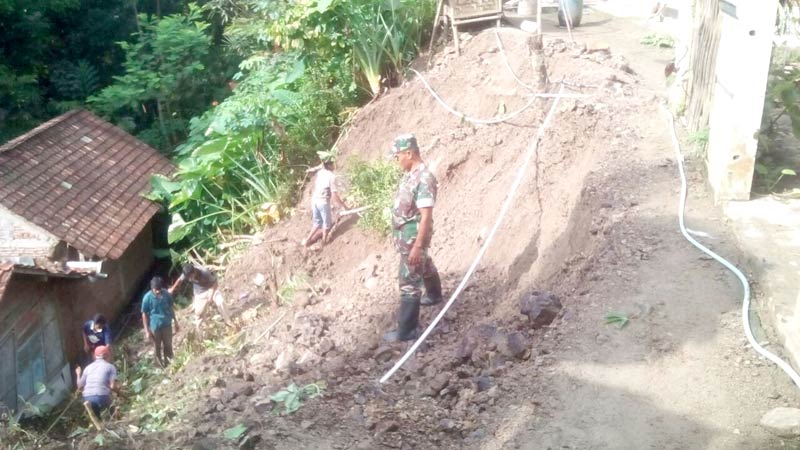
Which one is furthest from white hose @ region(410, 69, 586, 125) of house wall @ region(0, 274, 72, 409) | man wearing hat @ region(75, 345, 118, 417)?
house wall @ region(0, 274, 72, 409)

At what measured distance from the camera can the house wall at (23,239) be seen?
1096cm

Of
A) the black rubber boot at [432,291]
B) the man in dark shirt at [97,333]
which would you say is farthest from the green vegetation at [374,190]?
the man in dark shirt at [97,333]

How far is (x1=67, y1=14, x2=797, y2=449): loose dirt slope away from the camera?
500cm

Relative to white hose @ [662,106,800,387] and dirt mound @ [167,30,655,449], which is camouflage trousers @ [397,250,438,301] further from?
white hose @ [662,106,800,387]

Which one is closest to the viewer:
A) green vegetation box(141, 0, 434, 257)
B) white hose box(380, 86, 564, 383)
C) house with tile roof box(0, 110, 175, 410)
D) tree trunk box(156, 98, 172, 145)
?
white hose box(380, 86, 564, 383)

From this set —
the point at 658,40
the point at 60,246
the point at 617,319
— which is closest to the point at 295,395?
the point at 617,319

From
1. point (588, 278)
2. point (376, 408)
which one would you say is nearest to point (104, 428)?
point (376, 408)

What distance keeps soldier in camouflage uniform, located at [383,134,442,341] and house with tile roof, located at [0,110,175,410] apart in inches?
187

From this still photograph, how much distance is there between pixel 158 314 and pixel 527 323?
193 inches

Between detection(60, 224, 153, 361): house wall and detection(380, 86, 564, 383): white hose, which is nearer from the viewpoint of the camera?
detection(380, 86, 564, 383): white hose

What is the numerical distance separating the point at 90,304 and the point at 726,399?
9.35 meters

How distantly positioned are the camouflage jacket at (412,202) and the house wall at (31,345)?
16.6ft

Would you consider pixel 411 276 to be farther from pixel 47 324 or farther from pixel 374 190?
pixel 47 324

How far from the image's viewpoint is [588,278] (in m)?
6.36
